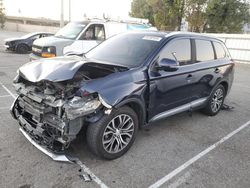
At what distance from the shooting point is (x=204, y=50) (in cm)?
476

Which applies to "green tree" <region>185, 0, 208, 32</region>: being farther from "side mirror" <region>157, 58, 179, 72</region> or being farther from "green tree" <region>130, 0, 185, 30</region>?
"side mirror" <region>157, 58, 179, 72</region>

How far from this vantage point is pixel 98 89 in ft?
9.74

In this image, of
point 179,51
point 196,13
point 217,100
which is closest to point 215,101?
point 217,100

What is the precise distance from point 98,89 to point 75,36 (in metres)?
6.33

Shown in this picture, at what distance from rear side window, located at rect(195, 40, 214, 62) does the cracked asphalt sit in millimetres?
1385

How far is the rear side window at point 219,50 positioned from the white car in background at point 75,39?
14.4 ft

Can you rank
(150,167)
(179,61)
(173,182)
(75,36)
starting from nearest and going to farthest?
1. (173,182)
2. (150,167)
3. (179,61)
4. (75,36)

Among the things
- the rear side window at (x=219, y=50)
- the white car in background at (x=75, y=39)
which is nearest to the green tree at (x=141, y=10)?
the white car in background at (x=75, y=39)

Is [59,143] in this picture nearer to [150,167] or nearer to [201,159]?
[150,167]

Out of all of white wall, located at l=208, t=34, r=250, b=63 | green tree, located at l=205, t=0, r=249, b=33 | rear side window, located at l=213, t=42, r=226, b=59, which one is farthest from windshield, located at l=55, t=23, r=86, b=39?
green tree, located at l=205, t=0, r=249, b=33

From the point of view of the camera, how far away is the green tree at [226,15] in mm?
21766

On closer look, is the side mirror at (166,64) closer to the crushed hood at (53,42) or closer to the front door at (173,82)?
the front door at (173,82)

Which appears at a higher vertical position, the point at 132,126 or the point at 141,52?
the point at 141,52

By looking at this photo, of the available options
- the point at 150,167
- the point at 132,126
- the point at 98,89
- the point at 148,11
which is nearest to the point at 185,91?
the point at 132,126
